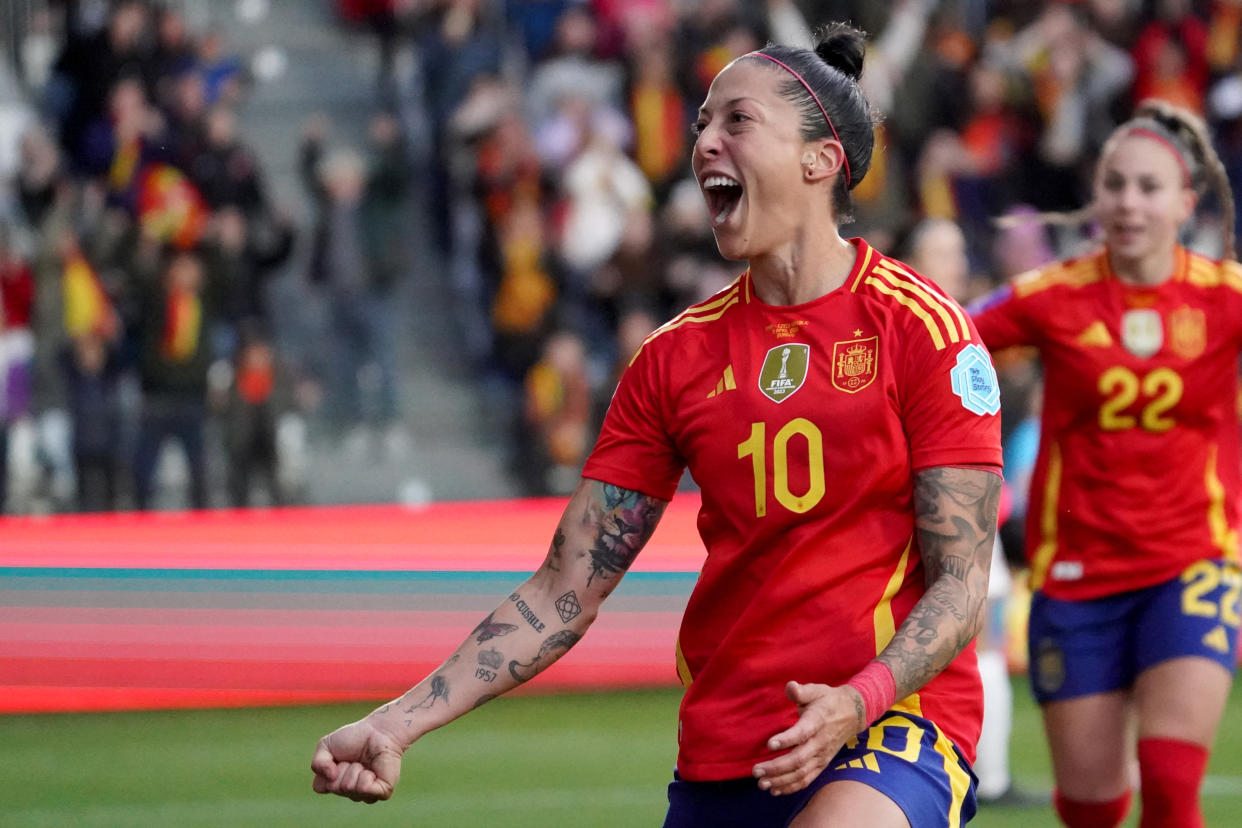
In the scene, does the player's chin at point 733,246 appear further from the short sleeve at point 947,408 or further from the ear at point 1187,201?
the ear at point 1187,201

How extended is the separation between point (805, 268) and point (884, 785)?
1.04 m

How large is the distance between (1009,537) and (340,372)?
4.90m

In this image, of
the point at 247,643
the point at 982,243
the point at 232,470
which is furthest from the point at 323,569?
the point at 982,243

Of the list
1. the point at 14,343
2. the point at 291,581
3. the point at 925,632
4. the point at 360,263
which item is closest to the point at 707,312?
the point at 925,632

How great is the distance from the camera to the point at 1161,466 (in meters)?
5.80

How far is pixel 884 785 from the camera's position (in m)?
3.52

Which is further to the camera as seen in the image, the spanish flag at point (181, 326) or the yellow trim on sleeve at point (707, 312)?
the spanish flag at point (181, 326)

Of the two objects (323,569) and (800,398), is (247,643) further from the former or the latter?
(800,398)

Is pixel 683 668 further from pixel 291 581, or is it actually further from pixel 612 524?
pixel 291 581

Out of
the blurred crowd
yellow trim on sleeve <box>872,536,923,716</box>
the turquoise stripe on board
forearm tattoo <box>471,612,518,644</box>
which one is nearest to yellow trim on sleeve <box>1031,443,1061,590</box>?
yellow trim on sleeve <box>872,536,923,716</box>

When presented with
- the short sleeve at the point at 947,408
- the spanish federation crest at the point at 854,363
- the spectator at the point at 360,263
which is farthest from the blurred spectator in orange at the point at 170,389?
the short sleeve at the point at 947,408

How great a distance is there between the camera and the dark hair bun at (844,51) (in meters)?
3.96

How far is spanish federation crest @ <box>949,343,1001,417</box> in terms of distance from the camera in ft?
12.0

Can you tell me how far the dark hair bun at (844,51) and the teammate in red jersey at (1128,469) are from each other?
2123 millimetres
